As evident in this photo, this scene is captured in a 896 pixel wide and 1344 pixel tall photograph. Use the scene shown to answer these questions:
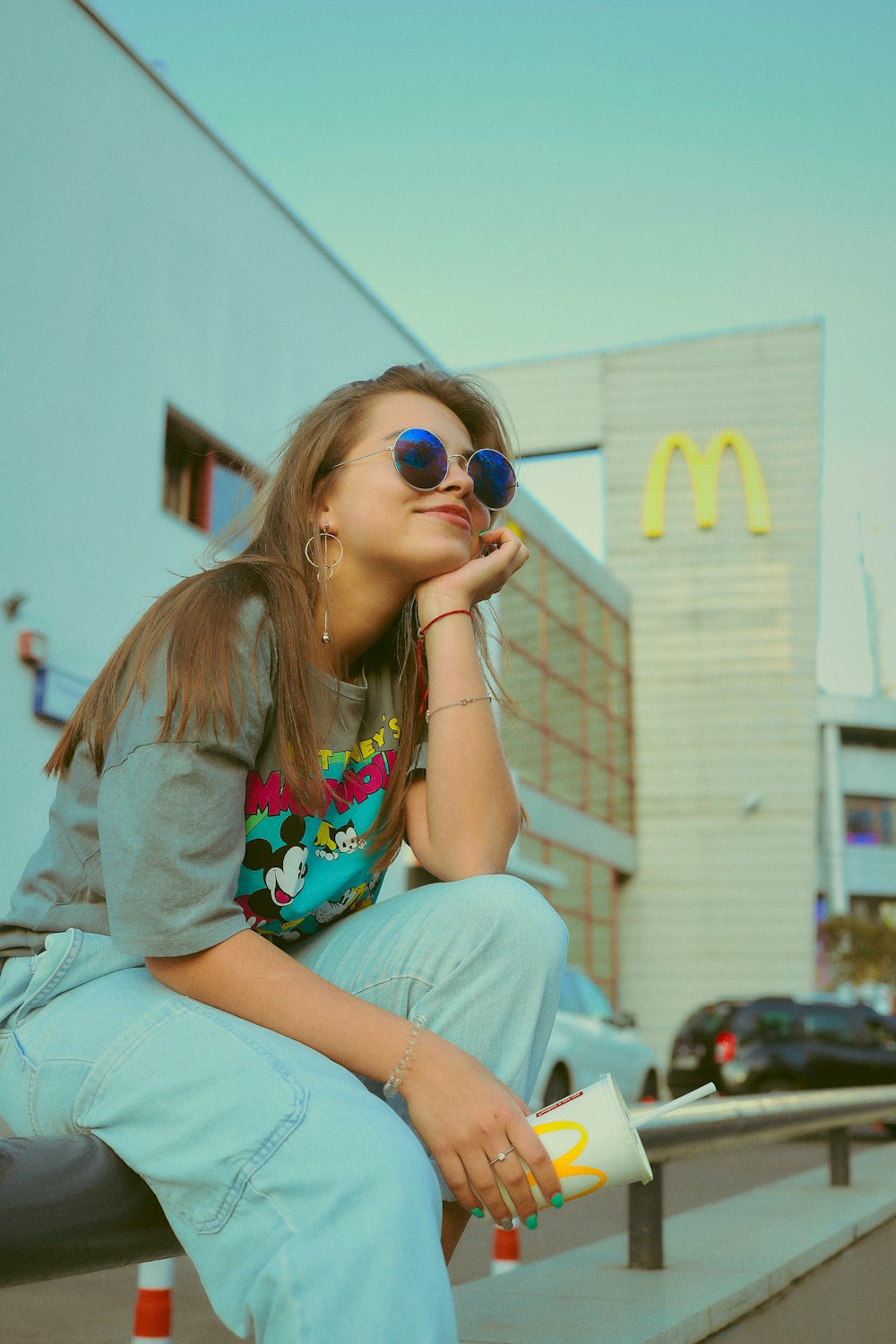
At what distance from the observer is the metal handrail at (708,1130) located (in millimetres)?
2789

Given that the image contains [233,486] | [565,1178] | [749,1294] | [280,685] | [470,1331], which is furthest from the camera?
[233,486]

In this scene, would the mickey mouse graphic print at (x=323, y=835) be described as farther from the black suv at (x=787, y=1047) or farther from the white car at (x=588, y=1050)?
the black suv at (x=787, y=1047)

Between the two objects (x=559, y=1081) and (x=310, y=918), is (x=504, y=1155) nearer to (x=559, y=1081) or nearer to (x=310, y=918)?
(x=310, y=918)

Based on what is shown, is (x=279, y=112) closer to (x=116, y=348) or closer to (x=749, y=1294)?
(x=116, y=348)

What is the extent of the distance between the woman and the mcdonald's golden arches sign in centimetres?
3228

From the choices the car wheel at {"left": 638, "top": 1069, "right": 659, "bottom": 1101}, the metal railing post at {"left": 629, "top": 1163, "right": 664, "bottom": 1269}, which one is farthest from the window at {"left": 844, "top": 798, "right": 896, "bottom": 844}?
the metal railing post at {"left": 629, "top": 1163, "right": 664, "bottom": 1269}

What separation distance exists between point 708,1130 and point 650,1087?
48.7 feet

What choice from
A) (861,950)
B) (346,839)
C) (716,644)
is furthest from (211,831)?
(861,950)

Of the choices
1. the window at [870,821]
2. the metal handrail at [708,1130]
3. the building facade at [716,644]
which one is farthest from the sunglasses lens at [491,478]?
the window at [870,821]

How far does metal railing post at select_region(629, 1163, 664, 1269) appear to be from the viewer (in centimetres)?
308

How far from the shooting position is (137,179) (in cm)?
1130

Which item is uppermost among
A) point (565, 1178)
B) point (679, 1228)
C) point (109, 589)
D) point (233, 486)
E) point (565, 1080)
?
point (233, 486)

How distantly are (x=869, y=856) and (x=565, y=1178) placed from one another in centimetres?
5141

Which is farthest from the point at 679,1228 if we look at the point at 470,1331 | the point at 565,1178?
the point at 565,1178
